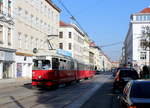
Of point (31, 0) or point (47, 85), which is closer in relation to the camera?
point (47, 85)

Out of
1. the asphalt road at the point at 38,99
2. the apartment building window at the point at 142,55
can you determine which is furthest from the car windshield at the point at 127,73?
the apartment building window at the point at 142,55

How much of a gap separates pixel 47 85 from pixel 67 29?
230ft

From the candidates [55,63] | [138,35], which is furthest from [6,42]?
[138,35]

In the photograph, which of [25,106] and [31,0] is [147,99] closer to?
[25,106]

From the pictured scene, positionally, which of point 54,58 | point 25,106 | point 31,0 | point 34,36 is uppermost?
point 31,0

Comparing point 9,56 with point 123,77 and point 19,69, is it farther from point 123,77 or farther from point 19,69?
point 123,77

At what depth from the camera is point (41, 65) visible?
96.2 ft

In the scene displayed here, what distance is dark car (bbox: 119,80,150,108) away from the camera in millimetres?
9281

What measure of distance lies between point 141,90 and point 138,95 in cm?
37

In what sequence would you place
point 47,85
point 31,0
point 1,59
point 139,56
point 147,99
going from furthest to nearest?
point 139,56 → point 31,0 → point 1,59 → point 47,85 → point 147,99

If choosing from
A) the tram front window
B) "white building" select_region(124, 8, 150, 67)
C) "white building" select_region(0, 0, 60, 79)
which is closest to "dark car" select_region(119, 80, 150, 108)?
the tram front window

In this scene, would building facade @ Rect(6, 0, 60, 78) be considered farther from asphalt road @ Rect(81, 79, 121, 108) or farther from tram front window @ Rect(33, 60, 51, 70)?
asphalt road @ Rect(81, 79, 121, 108)

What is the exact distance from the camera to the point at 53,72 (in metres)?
29.0

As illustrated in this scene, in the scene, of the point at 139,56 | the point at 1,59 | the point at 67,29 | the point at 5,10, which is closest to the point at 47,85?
the point at 1,59
